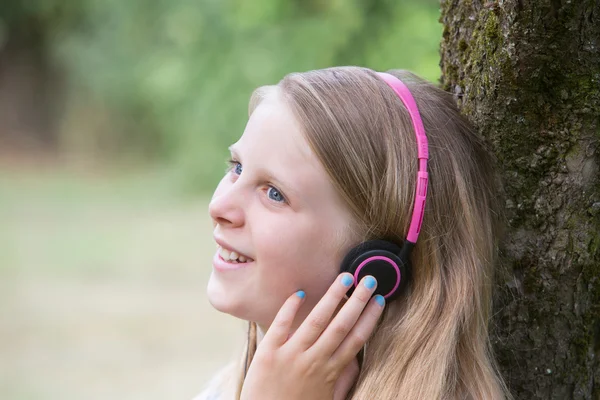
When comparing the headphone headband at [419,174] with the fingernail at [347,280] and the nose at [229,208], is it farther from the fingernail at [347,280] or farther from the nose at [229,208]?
the nose at [229,208]

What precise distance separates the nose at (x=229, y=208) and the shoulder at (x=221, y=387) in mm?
704

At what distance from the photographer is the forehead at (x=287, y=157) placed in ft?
6.10

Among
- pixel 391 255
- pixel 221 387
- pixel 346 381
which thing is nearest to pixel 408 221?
pixel 391 255

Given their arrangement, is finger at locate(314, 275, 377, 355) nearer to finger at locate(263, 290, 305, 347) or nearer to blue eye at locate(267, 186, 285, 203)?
finger at locate(263, 290, 305, 347)

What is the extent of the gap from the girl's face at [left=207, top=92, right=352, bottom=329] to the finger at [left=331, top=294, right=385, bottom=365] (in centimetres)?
13

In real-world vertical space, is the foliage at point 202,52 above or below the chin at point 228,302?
below

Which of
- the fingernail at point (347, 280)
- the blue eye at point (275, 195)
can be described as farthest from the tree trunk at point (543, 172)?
the blue eye at point (275, 195)

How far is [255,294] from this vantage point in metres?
1.91

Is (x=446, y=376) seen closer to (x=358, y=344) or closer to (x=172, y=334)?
(x=358, y=344)

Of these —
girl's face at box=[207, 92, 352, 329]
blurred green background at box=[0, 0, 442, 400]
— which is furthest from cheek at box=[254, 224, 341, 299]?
blurred green background at box=[0, 0, 442, 400]

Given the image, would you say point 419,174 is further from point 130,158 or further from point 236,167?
point 130,158

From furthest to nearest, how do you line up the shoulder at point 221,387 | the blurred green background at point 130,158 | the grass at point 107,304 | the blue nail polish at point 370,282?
the blurred green background at point 130,158 < the grass at point 107,304 < the shoulder at point 221,387 < the blue nail polish at point 370,282

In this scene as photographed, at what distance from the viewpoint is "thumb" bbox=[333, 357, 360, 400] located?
6.35ft

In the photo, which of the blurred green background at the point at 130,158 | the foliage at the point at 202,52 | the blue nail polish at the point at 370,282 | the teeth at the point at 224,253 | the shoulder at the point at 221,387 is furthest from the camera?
the foliage at the point at 202,52
